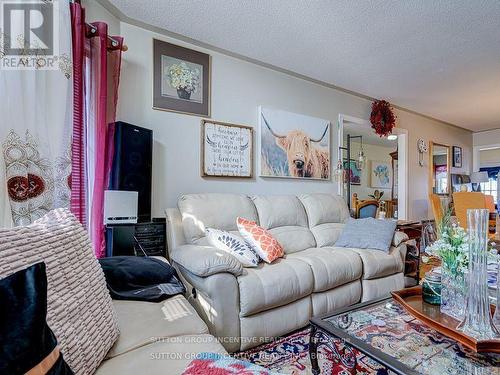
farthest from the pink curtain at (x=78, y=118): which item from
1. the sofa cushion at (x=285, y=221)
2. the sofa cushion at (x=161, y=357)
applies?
the sofa cushion at (x=285, y=221)

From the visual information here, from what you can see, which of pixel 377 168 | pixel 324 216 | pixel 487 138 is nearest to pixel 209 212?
pixel 324 216

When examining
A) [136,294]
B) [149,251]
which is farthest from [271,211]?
[136,294]

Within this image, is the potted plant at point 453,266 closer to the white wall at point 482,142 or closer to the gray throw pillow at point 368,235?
the gray throw pillow at point 368,235

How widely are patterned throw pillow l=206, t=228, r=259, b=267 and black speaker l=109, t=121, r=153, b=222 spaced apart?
57cm

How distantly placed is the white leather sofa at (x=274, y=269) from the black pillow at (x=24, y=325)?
983 millimetres

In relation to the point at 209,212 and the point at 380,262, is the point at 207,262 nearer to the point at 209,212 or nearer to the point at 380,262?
the point at 209,212

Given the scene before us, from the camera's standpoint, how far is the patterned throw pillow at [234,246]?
189 cm

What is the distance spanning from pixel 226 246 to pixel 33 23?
1.66m

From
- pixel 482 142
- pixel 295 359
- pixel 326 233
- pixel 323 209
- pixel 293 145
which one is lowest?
pixel 295 359

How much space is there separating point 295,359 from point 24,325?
1.49 metres

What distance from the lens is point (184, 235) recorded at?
2.15 meters

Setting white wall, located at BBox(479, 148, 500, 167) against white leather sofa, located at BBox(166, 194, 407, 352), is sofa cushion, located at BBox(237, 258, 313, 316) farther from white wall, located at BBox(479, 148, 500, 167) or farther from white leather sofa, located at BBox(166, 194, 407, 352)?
white wall, located at BBox(479, 148, 500, 167)

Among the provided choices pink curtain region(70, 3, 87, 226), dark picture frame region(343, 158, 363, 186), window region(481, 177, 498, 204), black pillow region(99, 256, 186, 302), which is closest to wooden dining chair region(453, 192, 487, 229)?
dark picture frame region(343, 158, 363, 186)

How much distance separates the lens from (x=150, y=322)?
1.11m
